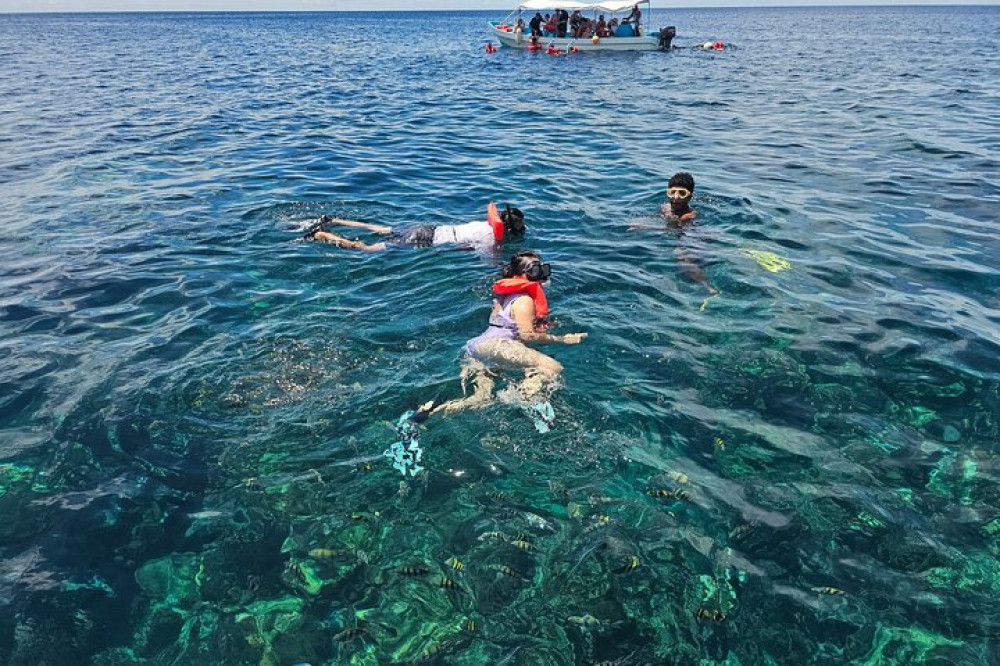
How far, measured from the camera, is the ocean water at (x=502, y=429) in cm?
406

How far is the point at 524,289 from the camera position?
281 inches

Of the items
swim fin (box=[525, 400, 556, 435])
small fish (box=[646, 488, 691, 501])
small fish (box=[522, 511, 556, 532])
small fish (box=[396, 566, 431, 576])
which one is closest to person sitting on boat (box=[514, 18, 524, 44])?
swim fin (box=[525, 400, 556, 435])

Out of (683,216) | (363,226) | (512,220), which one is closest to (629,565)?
(512,220)

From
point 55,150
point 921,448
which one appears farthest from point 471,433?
point 55,150

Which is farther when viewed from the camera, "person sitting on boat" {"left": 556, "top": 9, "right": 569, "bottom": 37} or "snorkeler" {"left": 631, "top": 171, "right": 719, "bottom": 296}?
"person sitting on boat" {"left": 556, "top": 9, "right": 569, "bottom": 37}

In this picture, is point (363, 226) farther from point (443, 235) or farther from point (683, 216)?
point (683, 216)

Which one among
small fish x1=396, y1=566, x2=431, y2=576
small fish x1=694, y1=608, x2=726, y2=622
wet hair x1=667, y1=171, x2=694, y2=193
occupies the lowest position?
small fish x1=694, y1=608, x2=726, y2=622

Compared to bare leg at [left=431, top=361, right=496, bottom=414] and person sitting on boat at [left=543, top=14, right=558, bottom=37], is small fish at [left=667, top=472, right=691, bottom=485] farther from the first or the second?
person sitting on boat at [left=543, top=14, right=558, bottom=37]

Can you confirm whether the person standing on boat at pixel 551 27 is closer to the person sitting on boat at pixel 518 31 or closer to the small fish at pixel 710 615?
the person sitting on boat at pixel 518 31

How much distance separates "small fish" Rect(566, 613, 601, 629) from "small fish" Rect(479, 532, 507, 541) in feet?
2.76

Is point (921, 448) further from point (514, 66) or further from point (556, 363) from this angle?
point (514, 66)

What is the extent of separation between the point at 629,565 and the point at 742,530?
1038 millimetres

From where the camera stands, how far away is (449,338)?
760 centimetres

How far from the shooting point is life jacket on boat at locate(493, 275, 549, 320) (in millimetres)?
7090
